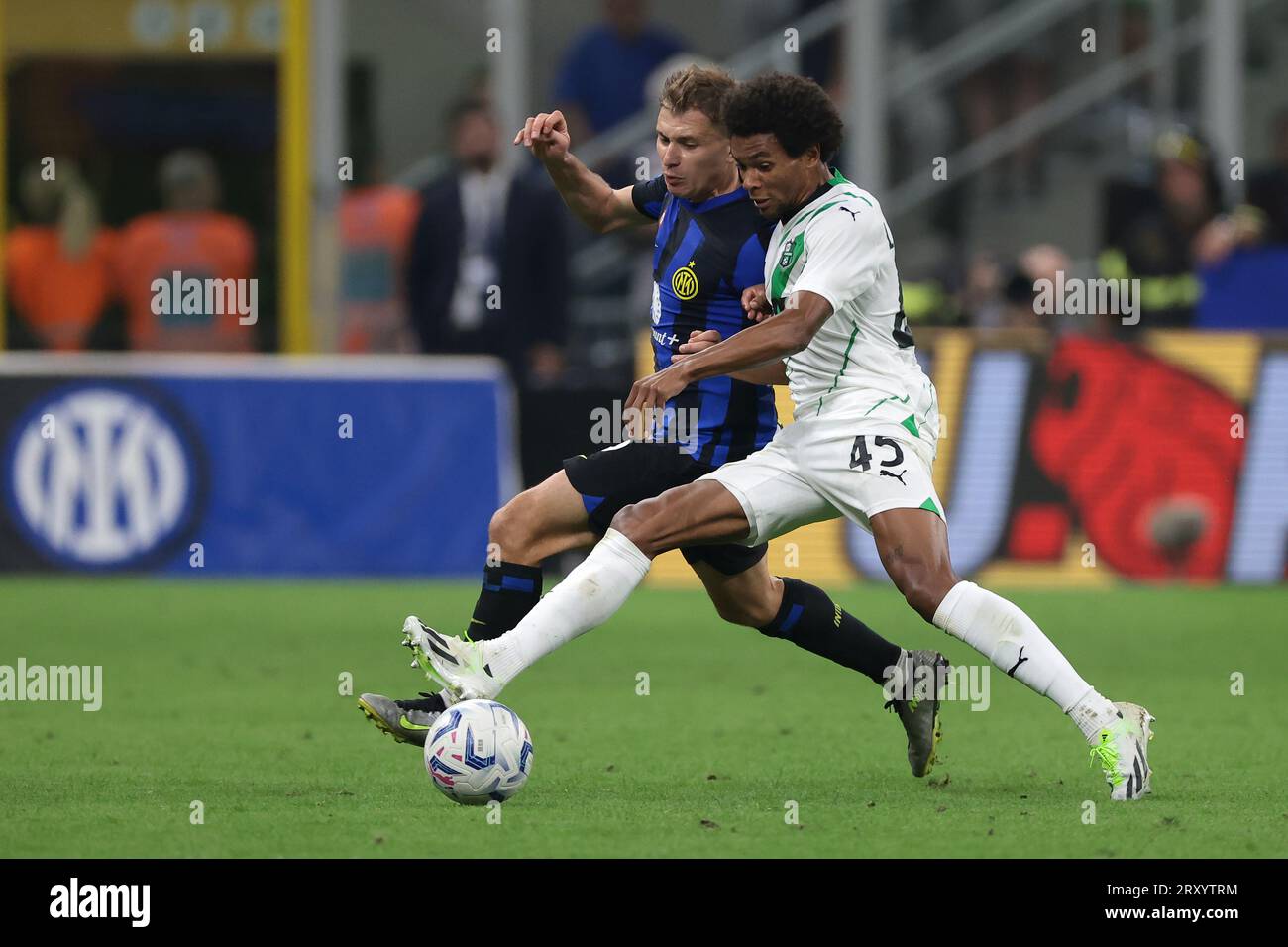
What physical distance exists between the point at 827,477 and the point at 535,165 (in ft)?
30.0

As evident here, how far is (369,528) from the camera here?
13.8 metres

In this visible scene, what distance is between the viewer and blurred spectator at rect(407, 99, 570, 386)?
13992 mm

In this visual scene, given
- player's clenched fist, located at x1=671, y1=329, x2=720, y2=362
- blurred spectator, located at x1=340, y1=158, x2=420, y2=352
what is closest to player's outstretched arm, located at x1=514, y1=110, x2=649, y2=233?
player's clenched fist, located at x1=671, y1=329, x2=720, y2=362

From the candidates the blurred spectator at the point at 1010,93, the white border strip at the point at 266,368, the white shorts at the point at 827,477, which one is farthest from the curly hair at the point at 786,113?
the blurred spectator at the point at 1010,93

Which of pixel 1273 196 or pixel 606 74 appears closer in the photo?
pixel 1273 196

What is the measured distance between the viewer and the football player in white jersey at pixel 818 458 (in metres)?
6.59

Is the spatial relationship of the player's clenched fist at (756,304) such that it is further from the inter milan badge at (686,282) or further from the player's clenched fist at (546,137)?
the player's clenched fist at (546,137)

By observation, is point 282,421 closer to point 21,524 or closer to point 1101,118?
point 21,524

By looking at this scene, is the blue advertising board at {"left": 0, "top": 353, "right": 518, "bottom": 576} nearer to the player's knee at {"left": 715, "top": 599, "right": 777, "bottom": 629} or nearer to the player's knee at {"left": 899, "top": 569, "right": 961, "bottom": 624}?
the player's knee at {"left": 715, "top": 599, "right": 777, "bottom": 629}

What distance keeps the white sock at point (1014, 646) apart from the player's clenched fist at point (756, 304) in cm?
102

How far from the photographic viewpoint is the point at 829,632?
295 inches

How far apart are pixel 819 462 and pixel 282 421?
733cm

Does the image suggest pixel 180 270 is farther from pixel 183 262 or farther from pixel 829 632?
pixel 829 632

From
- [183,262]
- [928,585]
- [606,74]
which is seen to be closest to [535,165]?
[606,74]
